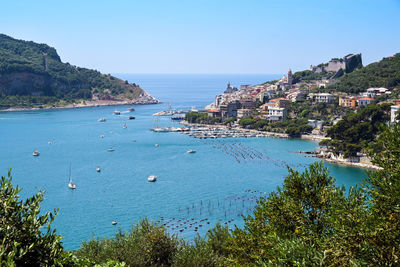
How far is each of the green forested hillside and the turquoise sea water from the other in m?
12.5

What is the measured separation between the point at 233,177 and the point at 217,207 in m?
5.36

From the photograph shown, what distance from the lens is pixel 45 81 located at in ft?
233

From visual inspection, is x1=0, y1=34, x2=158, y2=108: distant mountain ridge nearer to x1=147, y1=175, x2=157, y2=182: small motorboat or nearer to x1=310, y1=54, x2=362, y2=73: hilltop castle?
x1=310, y1=54, x2=362, y2=73: hilltop castle

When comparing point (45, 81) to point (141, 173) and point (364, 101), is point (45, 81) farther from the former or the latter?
point (364, 101)

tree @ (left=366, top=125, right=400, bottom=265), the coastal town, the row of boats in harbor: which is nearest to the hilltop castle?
the coastal town

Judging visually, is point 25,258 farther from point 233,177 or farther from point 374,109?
point 374,109

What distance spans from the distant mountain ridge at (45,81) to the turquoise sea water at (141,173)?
2674 cm

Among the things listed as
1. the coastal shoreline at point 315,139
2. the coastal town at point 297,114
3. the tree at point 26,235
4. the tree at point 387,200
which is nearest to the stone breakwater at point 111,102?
the coastal town at point 297,114

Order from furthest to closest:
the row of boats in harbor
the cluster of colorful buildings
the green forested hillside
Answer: the green forested hillside, the cluster of colorful buildings, the row of boats in harbor

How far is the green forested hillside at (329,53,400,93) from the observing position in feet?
131

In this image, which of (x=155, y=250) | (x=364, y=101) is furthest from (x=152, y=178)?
(x=364, y=101)

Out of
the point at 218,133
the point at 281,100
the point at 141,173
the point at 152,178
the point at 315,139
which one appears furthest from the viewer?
the point at 281,100

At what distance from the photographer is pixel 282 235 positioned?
649 centimetres

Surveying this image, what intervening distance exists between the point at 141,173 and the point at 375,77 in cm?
2988
